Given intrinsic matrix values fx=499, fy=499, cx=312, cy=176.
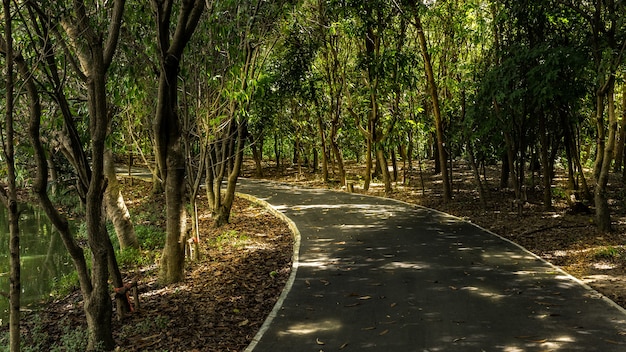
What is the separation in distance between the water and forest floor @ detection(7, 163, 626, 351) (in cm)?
224

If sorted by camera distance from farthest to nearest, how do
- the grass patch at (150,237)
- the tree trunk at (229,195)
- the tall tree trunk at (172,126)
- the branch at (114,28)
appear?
the tree trunk at (229,195)
the grass patch at (150,237)
the tall tree trunk at (172,126)
the branch at (114,28)

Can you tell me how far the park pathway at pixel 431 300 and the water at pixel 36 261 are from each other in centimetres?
675

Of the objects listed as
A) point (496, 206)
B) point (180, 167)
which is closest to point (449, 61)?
point (496, 206)

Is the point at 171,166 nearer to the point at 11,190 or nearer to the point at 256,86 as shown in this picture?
the point at 256,86

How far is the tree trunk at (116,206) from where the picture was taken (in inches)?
473

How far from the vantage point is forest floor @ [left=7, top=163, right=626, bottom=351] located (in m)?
7.29

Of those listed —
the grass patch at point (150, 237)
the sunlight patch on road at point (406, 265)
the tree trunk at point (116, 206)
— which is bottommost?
the sunlight patch on road at point (406, 265)

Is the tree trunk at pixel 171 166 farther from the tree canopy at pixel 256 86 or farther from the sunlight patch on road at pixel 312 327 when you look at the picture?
the sunlight patch on road at pixel 312 327

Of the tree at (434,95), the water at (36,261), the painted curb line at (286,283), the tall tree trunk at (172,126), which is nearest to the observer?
the painted curb line at (286,283)

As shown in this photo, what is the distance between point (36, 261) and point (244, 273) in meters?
9.05

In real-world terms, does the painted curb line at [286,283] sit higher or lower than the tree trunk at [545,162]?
lower

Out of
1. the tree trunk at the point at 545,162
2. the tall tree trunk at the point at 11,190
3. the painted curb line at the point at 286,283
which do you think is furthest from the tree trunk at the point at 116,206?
the tree trunk at the point at 545,162

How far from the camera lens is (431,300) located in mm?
8008

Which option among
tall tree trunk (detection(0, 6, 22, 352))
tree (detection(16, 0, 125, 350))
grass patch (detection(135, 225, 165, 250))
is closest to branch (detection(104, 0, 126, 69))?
tree (detection(16, 0, 125, 350))
